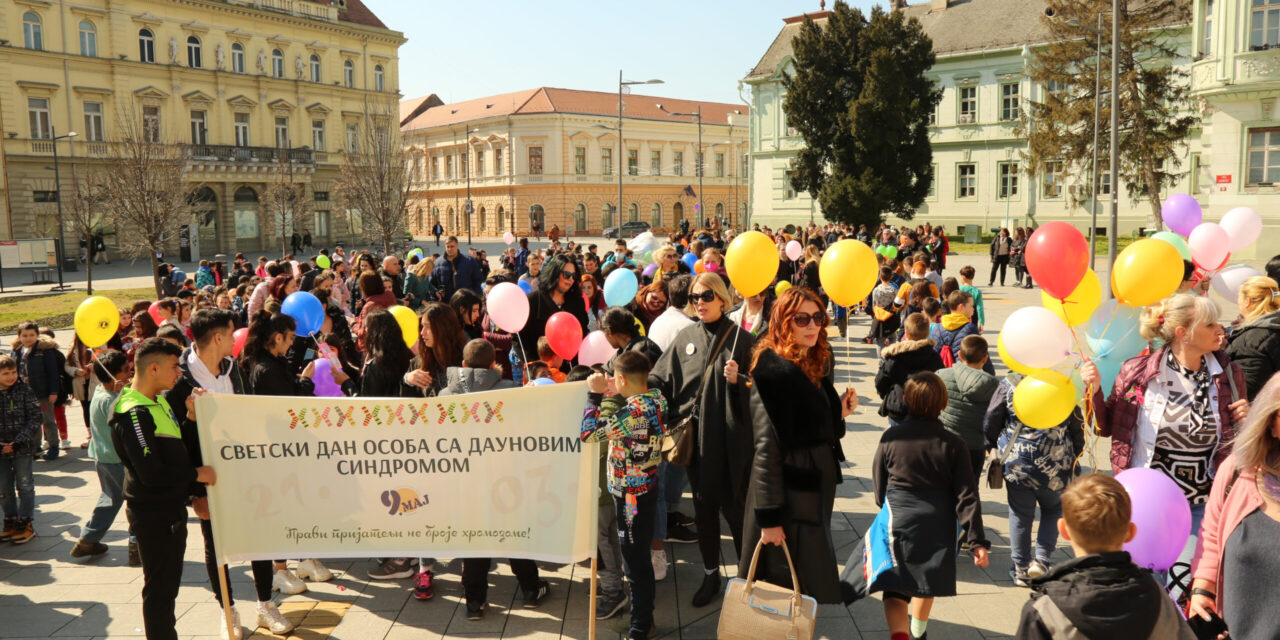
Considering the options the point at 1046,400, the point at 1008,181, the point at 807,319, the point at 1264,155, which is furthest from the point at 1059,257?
the point at 1008,181

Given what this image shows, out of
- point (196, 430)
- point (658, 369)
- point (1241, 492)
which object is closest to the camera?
point (1241, 492)

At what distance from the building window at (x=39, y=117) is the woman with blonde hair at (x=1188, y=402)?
176ft

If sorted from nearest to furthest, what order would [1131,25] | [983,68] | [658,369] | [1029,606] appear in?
1. [1029,606]
2. [658,369]
3. [1131,25]
4. [983,68]

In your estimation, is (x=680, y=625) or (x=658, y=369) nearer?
(x=680, y=625)

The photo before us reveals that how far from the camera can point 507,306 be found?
7.01 m

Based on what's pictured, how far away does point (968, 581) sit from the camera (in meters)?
5.55

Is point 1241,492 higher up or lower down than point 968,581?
higher up

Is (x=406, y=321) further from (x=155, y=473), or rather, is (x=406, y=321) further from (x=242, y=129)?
(x=242, y=129)

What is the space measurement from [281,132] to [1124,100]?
46.8 metres

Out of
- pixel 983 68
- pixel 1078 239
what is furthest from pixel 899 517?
pixel 983 68

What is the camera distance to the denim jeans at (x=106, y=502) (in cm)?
618

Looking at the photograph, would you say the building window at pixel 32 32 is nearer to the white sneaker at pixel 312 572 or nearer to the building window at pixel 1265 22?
the white sneaker at pixel 312 572

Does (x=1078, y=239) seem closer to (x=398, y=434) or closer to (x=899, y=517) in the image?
(x=899, y=517)

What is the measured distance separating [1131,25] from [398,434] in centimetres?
3862
